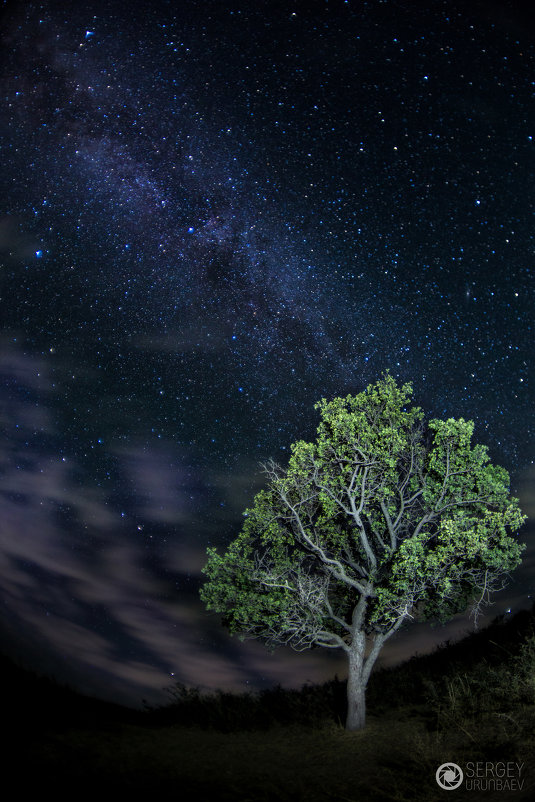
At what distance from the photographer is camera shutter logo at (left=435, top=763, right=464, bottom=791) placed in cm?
922

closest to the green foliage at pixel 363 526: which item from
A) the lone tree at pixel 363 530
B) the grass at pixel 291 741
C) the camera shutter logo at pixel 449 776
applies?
the lone tree at pixel 363 530

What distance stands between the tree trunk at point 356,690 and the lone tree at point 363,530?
3 centimetres

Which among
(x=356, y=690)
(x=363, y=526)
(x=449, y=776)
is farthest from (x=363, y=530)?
(x=449, y=776)

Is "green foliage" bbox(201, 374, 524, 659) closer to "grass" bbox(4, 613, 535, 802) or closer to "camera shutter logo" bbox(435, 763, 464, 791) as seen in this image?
"grass" bbox(4, 613, 535, 802)

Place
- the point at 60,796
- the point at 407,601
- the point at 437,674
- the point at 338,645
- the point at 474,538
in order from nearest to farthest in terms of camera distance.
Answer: the point at 60,796
the point at 474,538
the point at 407,601
the point at 338,645
the point at 437,674

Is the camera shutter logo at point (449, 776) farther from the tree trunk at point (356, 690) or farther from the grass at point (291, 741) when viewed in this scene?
the tree trunk at point (356, 690)

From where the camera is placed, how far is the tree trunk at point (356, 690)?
1580 centimetres

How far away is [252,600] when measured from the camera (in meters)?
16.8

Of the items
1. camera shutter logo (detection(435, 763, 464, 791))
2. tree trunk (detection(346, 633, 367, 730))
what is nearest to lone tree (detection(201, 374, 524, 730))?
tree trunk (detection(346, 633, 367, 730))

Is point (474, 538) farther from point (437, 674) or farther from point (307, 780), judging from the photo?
point (437, 674)

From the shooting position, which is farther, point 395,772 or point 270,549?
point 270,549

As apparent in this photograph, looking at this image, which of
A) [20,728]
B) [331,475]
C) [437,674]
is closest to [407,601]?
[331,475]

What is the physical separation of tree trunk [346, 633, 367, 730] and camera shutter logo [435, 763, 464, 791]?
20.2 feet

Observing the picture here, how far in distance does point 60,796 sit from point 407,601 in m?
10.6
